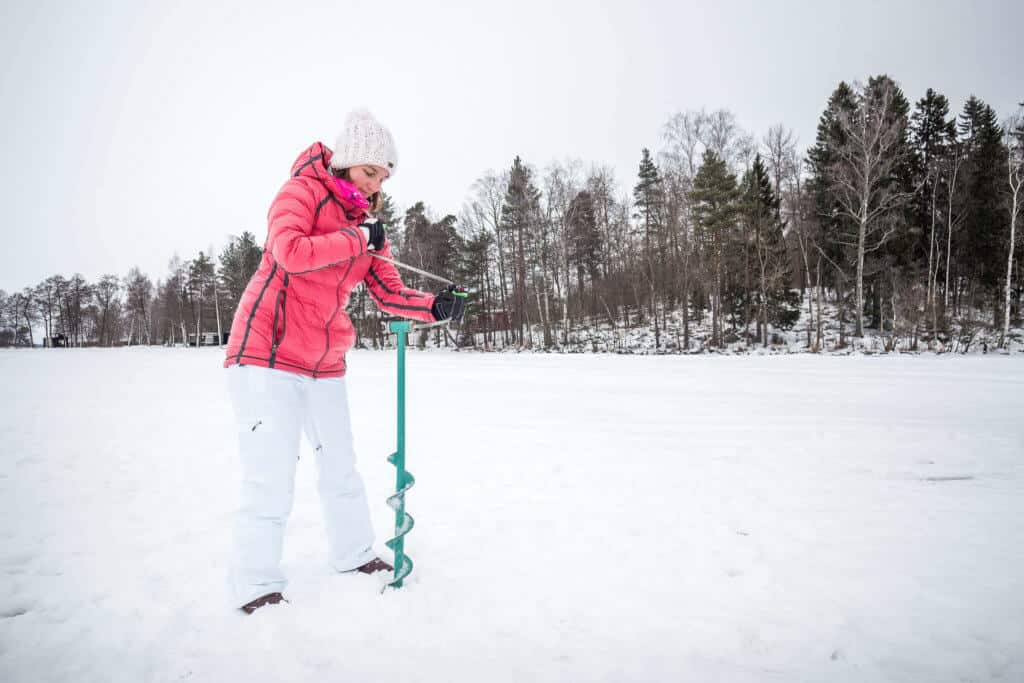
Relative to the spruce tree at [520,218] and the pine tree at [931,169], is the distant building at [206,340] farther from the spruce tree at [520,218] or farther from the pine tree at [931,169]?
the pine tree at [931,169]

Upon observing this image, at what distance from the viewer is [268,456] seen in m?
1.88

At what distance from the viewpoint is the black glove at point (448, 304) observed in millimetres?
2307

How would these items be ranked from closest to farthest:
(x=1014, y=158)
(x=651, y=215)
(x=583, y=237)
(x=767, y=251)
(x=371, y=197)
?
(x=371, y=197), (x=1014, y=158), (x=767, y=251), (x=583, y=237), (x=651, y=215)

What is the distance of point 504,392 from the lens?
868cm

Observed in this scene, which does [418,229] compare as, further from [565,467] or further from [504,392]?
[565,467]

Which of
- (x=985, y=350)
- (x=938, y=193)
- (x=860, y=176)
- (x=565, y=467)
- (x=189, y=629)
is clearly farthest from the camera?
(x=938, y=193)

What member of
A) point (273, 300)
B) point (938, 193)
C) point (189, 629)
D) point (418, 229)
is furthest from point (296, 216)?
point (418, 229)

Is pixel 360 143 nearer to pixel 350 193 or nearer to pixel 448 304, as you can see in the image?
pixel 350 193

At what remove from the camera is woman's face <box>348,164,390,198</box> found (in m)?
2.10

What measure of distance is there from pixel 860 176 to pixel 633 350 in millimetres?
11814

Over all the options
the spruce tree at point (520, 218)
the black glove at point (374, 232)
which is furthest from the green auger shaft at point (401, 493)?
the spruce tree at point (520, 218)

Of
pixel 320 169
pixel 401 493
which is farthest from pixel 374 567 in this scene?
pixel 320 169

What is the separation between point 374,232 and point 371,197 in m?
0.35

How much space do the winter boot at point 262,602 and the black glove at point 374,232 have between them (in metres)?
1.56
